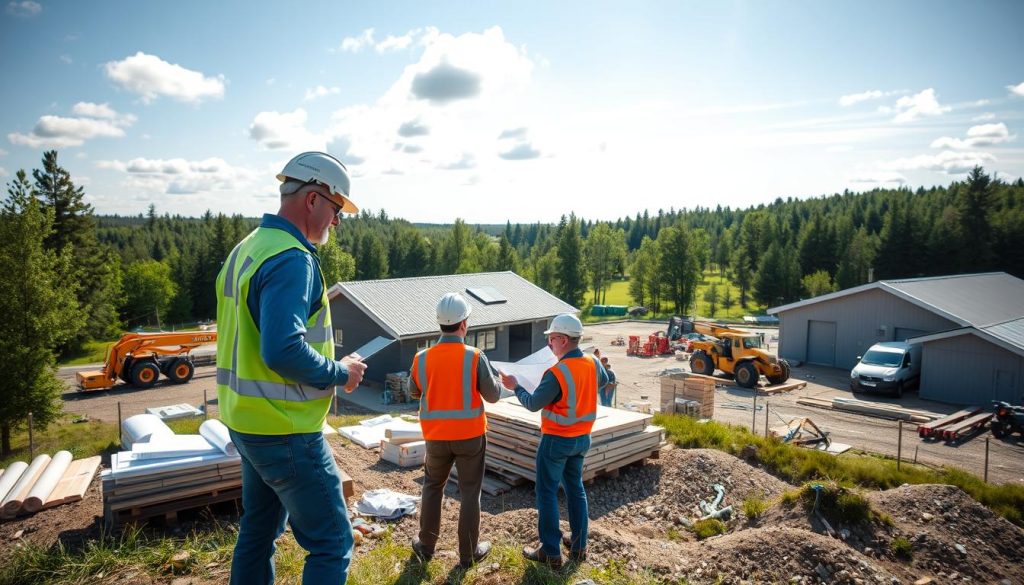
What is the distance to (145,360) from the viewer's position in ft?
81.7

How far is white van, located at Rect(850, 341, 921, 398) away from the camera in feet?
69.4

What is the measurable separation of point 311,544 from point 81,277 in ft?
146

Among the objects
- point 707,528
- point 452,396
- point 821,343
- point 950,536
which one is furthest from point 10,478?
point 821,343

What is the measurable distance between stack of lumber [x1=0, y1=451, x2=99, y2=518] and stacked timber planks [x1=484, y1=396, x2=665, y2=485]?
5.35 metres

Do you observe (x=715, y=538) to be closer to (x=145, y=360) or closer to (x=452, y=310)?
(x=452, y=310)

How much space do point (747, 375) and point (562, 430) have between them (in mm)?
19884

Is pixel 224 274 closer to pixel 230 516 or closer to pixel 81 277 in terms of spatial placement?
pixel 230 516

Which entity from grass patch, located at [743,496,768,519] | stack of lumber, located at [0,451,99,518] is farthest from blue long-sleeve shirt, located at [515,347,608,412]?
stack of lumber, located at [0,451,99,518]

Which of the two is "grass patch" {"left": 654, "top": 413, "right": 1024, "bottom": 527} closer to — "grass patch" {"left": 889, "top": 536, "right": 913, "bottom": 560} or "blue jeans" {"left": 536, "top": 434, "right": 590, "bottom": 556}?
"grass patch" {"left": 889, "top": 536, "right": 913, "bottom": 560}

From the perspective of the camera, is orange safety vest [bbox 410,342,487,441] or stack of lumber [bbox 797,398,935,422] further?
stack of lumber [bbox 797,398,935,422]

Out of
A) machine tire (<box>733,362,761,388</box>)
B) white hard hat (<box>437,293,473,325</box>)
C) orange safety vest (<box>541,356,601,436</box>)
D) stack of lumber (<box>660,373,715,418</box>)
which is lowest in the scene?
machine tire (<box>733,362,761,388</box>)

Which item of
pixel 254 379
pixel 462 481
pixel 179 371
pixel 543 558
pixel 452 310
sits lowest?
pixel 179 371

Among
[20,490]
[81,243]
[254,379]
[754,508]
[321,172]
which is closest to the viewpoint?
[254,379]

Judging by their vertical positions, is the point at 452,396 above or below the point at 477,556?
above
